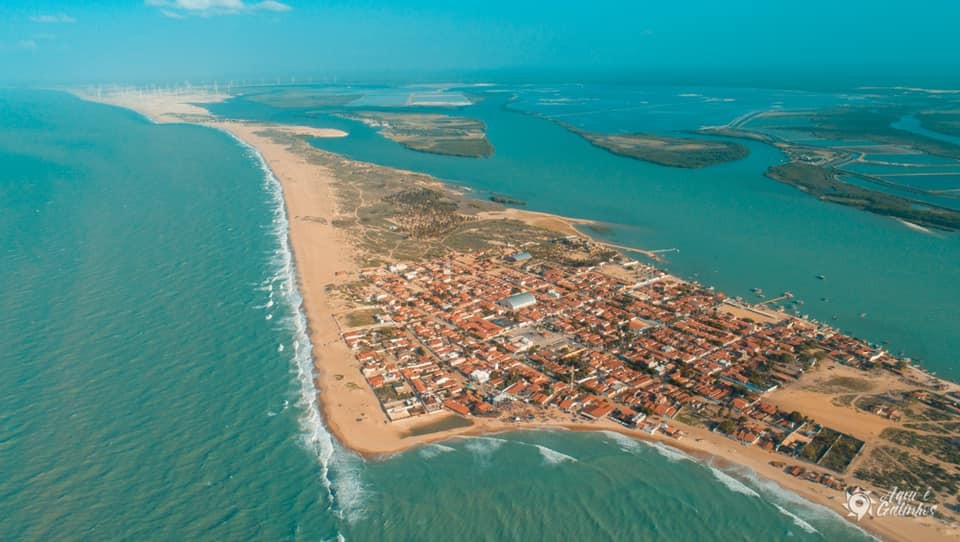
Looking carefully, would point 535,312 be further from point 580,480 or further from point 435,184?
point 435,184

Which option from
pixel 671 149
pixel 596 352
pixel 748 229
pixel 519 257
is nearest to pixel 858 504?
pixel 596 352

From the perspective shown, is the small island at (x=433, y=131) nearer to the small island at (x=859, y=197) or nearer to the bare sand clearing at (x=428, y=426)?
the small island at (x=859, y=197)

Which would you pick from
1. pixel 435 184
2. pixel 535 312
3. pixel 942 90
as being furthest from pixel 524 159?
pixel 942 90

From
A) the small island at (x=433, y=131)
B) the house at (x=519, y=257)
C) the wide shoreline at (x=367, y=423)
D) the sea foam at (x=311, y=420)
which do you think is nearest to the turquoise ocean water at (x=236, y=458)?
the sea foam at (x=311, y=420)

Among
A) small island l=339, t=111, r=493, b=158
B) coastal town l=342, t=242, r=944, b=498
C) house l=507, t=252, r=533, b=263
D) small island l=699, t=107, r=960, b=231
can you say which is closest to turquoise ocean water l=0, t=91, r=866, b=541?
coastal town l=342, t=242, r=944, b=498

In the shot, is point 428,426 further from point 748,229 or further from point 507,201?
point 748,229

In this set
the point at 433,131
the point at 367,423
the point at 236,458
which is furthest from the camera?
the point at 433,131

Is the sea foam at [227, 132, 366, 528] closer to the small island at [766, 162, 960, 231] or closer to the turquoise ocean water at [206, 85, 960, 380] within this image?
the turquoise ocean water at [206, 85, 960, 380]
